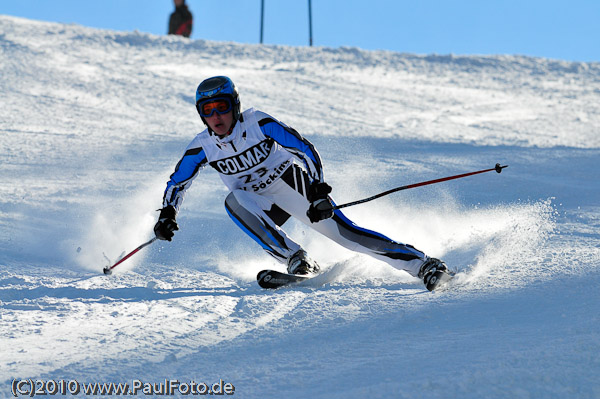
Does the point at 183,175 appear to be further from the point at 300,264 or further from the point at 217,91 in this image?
the point at 300,264

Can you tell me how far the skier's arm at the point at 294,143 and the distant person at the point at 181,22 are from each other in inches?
460

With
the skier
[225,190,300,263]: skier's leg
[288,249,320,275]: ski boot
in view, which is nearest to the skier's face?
the skier

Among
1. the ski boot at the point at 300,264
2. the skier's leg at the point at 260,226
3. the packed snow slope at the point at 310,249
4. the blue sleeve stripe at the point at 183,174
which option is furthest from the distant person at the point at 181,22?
the ski boot at the point at 300,264

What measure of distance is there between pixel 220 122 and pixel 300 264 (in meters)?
0.93

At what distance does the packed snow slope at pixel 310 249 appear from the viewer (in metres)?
2.43

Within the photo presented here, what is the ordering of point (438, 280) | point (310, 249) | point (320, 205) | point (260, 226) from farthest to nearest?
point (310, 249), point (260, 226), point (320, 205), point (438, 280)

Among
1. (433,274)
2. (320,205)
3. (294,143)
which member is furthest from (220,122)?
(433,274)

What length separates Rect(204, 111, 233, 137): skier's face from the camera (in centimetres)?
399

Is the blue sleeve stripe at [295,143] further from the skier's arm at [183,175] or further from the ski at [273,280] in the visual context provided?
the ski at [273,280]

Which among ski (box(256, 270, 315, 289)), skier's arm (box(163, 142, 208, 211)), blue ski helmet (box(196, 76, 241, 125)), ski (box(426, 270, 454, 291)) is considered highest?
blue ski helmet (box(196, 76, 241, 125))

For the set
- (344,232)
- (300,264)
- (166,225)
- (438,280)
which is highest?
(166,225)

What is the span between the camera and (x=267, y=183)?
428 cm

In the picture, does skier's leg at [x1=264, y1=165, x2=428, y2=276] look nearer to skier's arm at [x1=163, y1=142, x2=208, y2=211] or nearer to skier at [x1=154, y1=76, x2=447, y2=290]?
skier at [x1=154, y1=76, x2=447, y2=290]

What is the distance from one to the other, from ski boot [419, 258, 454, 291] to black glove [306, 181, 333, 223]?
58cm
